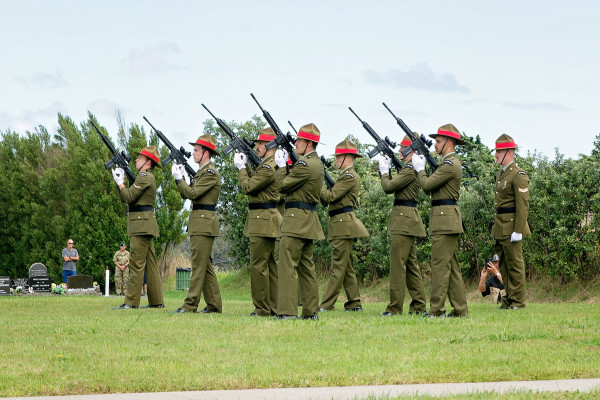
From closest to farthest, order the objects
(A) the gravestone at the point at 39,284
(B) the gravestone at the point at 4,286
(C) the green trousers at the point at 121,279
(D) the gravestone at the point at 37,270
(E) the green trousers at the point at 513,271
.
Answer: (E) the green trousers at the point at 513,271 < (B) the gravestone at the point at 4,286 < (A) the gravestone at the point at 39,284 < (C) the green trousers at the point at 121,279 < (D) the gravestone at the point at 37,270

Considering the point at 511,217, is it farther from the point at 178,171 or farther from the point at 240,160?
the point at 178,171

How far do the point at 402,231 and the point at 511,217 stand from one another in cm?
193

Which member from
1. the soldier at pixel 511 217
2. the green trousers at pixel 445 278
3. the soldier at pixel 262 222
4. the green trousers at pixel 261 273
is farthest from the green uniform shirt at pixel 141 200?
the soldier at pixel 511 217

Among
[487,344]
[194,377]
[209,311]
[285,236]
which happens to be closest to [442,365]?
[487,344]

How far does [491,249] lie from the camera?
2123cm

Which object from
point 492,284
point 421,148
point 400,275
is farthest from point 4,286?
point 421,148

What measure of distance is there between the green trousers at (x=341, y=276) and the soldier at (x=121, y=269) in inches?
602

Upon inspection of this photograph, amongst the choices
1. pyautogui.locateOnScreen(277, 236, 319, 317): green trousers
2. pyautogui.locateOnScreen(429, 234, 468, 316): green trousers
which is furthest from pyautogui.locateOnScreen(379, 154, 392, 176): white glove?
pyautogui.locateOnScreen(277, 236, 319, 317): green trousers

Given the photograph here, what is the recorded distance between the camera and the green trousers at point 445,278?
12.6m

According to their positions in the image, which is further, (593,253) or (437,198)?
(593,253)

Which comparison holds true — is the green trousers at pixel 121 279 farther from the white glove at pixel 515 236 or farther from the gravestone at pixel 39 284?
the white glove at pixel 515 236

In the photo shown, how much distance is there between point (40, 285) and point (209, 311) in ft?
47.6

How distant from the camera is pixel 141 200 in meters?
15.5

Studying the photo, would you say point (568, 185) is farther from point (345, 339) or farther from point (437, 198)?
point (345, 339)
